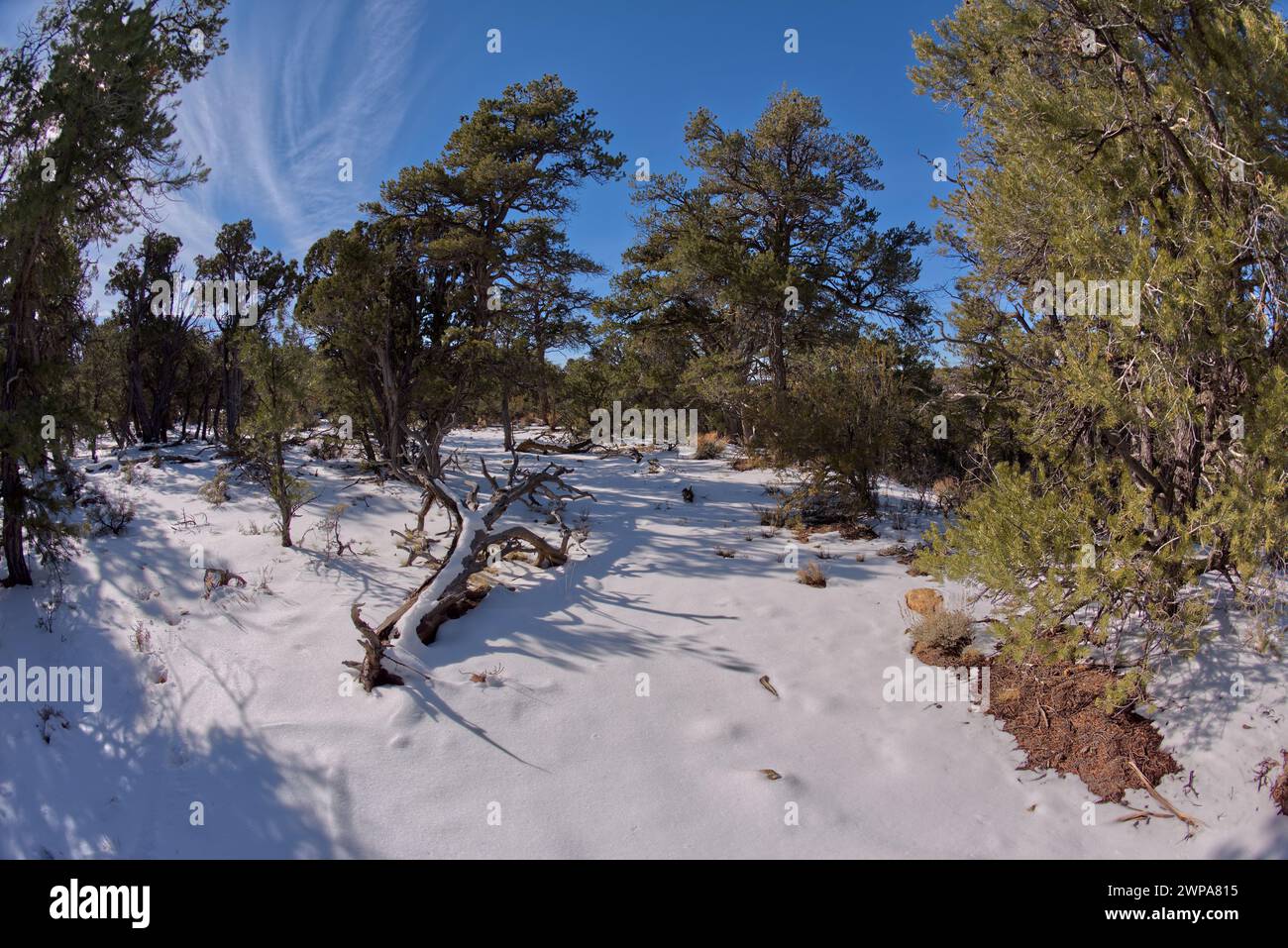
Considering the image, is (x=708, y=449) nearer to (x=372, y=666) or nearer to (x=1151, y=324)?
(x=372, y=666)

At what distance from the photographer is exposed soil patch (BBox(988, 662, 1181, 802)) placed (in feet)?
12.5

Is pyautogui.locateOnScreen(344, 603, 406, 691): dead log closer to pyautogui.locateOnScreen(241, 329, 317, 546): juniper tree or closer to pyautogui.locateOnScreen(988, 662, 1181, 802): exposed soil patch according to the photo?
pyautogui.locateOnScreen(241, 329, 317, 546): juniper tree

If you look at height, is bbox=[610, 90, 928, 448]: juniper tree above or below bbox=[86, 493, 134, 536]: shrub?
above

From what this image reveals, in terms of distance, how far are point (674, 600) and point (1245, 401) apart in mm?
4850

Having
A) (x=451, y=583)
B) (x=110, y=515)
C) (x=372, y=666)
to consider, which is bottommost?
(x=372, y=666)

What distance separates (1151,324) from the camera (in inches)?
163

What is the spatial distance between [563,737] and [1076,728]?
11.5ft

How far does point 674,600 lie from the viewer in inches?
268

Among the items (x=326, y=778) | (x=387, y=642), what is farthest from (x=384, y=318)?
(x=326, y=778)

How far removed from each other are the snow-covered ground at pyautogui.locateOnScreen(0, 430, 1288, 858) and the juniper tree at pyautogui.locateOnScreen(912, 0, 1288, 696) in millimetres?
840

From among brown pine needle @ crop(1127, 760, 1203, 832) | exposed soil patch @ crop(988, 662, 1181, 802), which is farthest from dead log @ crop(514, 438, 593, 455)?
brown pine needle @ crop(1127, 760, 1203, 832)

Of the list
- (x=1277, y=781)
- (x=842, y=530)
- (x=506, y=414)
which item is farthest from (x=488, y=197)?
(x=1277, y=781)

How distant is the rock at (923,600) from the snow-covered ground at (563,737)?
0.17 metres
